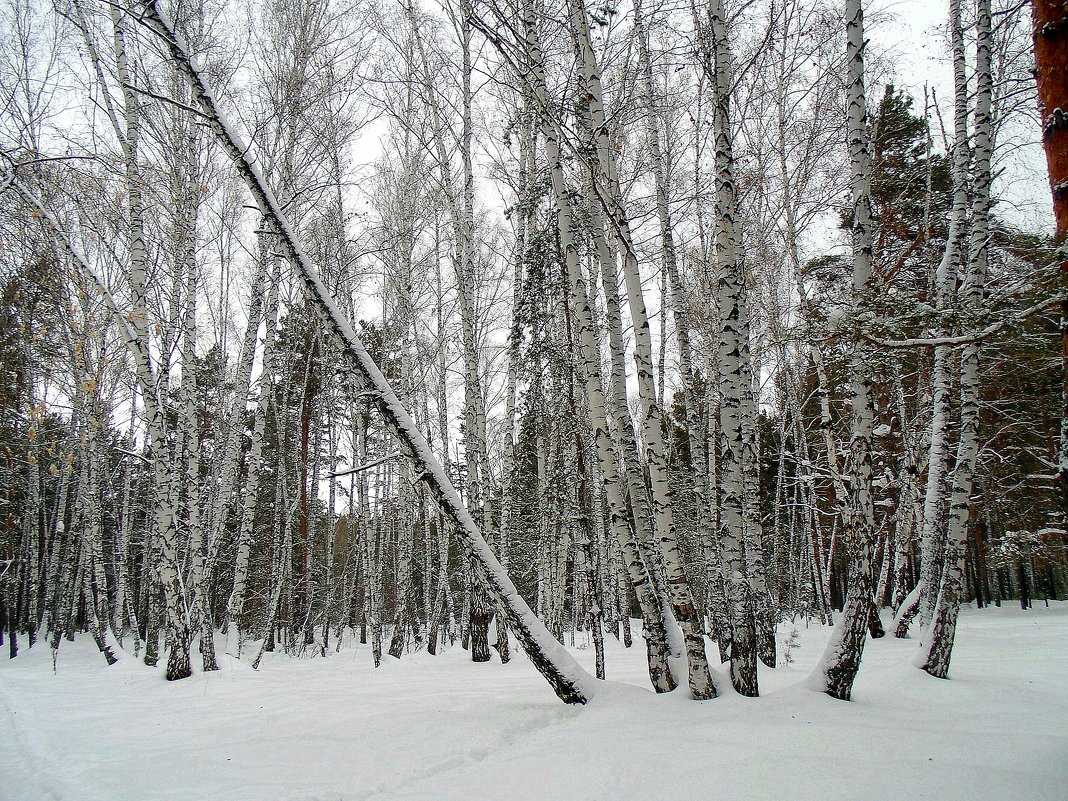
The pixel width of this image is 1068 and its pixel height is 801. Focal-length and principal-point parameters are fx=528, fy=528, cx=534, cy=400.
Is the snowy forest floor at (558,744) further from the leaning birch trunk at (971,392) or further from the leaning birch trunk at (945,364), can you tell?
the leaning birch trunk at (945,364)

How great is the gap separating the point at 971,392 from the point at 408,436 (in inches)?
242

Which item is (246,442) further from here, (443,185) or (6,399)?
(443,185)

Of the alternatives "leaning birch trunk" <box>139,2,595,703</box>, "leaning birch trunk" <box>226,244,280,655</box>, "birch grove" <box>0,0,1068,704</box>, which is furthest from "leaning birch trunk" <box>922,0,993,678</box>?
"leaning birch trunk" <box>226,244,280,655</box>

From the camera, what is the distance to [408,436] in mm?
4812

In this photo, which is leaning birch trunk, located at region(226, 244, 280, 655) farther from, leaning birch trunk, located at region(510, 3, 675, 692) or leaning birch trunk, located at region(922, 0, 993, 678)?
leaning birch trunk, located at region(922, 0, 993, 678)

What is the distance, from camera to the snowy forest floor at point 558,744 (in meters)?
2.96

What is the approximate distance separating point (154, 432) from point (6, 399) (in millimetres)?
9223

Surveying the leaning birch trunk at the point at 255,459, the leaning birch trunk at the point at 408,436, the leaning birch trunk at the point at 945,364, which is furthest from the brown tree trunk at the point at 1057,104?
the leaning birch trunk at the point at 255,459

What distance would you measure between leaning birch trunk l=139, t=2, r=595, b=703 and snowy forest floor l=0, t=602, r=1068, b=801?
0.35m

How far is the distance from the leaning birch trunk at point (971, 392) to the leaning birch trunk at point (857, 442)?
5.51 ft

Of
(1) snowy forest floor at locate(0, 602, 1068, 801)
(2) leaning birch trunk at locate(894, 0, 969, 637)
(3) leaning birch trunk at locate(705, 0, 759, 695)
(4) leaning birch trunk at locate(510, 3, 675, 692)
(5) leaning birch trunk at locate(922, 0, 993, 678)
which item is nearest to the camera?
(1) snowy forest floor at locate(0, 602, 1068, 801)

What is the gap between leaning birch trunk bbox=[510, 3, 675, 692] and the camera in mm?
4902

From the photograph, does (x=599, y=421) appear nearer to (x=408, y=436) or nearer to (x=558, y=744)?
(x=408, y=436)

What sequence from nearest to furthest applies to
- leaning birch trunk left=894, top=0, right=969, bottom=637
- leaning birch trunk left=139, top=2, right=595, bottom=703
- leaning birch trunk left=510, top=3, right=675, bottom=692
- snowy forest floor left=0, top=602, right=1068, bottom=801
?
1. snowy forest floor left=0, top=602, right=1068, bottom=801
2. leaning birch trunk left=139, top=2, right=595, bottom=703
3. leaning birch trunk left=510, top=3, right=675, bottom=692
4. leaning birch trunk left=894, top=0, right=969, bottom=637
